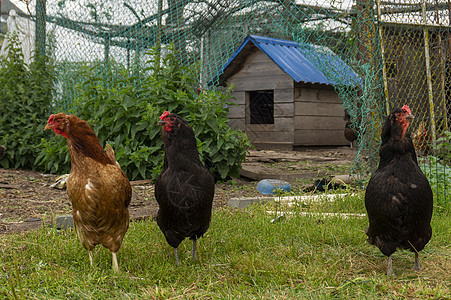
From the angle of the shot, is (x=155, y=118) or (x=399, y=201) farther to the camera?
(x=155, y=118)

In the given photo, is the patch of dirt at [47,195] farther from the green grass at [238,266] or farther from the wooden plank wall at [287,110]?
the wooden plank wall at [287,110]

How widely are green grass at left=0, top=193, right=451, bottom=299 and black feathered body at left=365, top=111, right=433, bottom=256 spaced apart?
0.23 meters

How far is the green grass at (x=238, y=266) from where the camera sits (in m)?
2.40

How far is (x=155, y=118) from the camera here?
5.90 metres

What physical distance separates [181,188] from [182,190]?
0.05 feet

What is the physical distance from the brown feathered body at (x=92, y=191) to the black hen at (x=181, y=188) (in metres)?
0.30

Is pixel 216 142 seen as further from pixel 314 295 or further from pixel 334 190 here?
pixel 314 295

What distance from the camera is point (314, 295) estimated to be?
2.30 metres

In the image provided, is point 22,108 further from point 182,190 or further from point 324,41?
point 182,190

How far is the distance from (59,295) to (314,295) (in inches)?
54.3

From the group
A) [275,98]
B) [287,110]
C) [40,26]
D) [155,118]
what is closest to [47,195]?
[155,118]

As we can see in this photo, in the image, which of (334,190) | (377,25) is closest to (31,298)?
(334,190)

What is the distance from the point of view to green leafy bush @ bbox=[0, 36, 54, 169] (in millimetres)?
7330

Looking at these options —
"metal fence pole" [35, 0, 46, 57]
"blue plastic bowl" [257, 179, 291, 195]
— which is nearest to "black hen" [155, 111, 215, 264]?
"blue plastic bowl" [257, 179, 291, 195]
